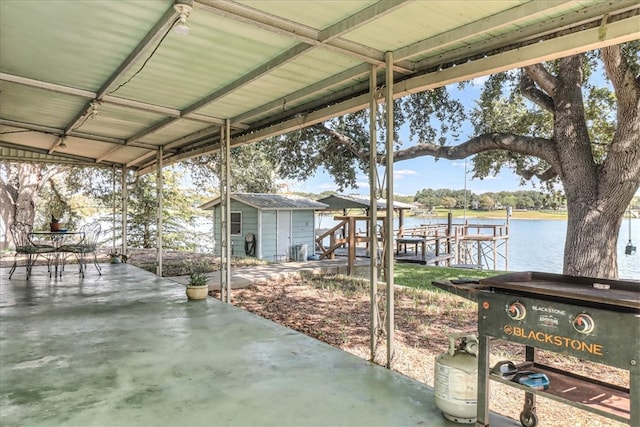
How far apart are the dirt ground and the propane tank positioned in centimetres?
123

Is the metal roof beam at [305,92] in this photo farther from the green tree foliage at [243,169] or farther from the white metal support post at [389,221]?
the green tree foliage at [243,169]

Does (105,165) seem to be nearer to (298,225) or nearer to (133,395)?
(298,225)

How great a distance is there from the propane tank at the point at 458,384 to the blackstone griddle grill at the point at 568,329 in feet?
0.64

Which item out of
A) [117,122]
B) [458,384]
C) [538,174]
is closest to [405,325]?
[458,384]

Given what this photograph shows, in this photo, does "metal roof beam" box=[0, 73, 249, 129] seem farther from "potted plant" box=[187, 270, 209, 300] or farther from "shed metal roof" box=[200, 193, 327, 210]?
"shed metal roof" box=[200, 193, 327, 210]

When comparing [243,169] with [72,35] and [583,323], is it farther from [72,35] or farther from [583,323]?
[583,323]

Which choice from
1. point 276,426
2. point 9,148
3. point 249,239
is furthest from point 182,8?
point 249,239

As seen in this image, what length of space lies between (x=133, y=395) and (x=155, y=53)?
259 centimetres

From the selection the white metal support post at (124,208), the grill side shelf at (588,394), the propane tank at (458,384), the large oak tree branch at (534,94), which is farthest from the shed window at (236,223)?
the grill side shelf at (588,394)

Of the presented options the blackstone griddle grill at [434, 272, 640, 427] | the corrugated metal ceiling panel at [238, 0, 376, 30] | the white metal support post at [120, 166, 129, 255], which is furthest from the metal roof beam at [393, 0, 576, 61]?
the white metal support post at [120, 166, 129, 255]

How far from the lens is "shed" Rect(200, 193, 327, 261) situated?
568 inches

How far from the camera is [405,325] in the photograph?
19.2 feet

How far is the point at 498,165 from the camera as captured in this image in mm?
11141

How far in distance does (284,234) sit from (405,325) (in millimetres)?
9500
